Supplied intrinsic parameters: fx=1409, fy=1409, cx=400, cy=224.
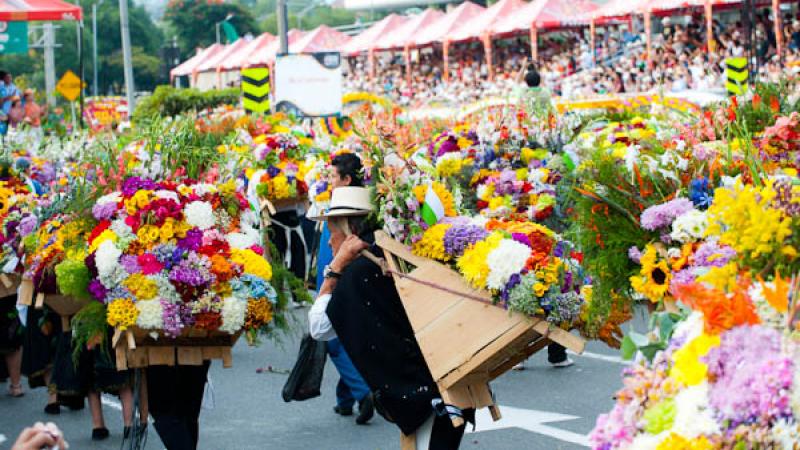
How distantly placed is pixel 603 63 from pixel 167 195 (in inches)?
1291

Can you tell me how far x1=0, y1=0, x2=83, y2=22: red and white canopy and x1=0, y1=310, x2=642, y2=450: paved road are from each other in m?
6.34

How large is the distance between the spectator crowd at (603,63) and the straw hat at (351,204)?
1423 centimetres

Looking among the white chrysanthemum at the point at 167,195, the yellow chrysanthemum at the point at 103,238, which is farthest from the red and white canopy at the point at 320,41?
the yellow chrysanthemum at the point at 103,238

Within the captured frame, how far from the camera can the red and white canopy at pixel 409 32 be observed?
164 feet

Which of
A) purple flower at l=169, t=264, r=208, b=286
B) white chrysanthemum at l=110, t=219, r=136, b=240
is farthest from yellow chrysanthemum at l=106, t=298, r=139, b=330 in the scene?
white chrysanthemum at l=110, t=219, r=136, b=240

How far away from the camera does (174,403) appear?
23.5ft

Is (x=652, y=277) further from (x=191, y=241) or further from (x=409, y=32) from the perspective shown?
Result: (x=409, y=32)

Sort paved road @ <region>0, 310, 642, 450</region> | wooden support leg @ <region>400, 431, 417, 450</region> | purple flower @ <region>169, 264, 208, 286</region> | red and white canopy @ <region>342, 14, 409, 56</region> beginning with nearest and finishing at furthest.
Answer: wooden support leg @ <region>400, 431, 417, 450</region> → purple flower @ <region>169, 264, 208, 286</region> → paved road @ <region>0, 310, 642, 450</region> → red and white canopy @ <region>342, 14, 409, 56</region>

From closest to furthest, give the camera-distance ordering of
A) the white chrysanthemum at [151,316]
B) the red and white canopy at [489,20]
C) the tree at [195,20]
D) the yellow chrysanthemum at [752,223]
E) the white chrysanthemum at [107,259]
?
the yellow chrysanthemum at [752,223] < the white chrysanthemum at [151,316] < the white chrysanthemum at [107,259] < the red and white canopy at [489,20] < the tree at [195,20]

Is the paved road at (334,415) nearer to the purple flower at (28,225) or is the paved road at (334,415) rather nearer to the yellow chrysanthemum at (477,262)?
the purple flower at (28,225)

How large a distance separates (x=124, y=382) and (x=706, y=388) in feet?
19.9

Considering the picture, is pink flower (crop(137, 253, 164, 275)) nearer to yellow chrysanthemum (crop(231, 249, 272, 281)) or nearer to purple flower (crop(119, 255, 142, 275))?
purple flower (crop(119, 255, 142, 275))

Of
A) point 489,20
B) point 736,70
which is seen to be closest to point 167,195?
point 736,70

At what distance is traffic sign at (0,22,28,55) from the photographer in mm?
25875
